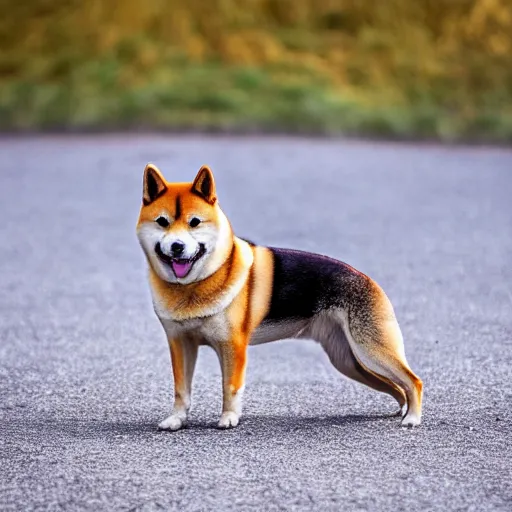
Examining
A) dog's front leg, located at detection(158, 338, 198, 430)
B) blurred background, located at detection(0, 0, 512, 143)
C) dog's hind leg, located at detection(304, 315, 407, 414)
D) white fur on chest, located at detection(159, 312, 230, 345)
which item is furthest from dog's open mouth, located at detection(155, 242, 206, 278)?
blurred background, located at detection(0, 0, 512, 143)

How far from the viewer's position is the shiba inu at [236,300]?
5.22m

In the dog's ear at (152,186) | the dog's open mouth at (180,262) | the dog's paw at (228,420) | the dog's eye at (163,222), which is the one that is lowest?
the dog's paw at (228,420)

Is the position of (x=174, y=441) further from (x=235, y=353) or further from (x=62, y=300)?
(x=62, y=300)

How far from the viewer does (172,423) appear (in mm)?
5406

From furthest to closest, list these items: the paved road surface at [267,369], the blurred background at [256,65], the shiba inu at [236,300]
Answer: the blurred background at [256,65], the shiba inu at [236,300], the paved road surface at [267,369]

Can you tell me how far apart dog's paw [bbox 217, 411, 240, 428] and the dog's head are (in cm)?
66

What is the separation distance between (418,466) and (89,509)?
1.39m

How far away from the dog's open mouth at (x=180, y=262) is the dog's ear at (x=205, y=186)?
231 mm

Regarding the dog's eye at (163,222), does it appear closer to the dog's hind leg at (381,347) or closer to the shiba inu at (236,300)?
the shiba inu at (236,300)

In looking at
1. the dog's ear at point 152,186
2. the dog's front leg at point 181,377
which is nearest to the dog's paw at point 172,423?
the dog's front leg at point 181,377

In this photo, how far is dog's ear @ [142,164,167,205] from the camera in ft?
17.2

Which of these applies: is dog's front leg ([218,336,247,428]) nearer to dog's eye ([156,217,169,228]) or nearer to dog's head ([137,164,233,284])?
dog's head ([137,164,233,284])

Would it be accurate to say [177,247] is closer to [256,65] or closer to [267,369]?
[267,369]

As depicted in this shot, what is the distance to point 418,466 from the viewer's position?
485cm
